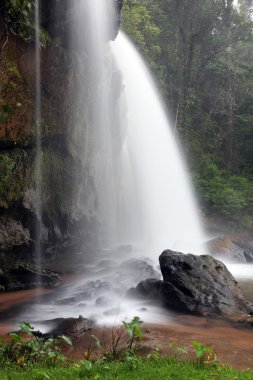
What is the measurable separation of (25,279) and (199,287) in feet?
18.4

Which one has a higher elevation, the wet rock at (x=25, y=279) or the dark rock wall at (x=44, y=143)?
the dark rock wall at (x=44, y=143)

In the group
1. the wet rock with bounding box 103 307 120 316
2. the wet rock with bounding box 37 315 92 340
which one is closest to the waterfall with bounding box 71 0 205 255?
the wet rock with bounding box 103 307 120 316

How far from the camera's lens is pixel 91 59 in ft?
66.3

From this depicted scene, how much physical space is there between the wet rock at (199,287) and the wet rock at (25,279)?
13.3 ft

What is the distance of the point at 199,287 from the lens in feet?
36.0

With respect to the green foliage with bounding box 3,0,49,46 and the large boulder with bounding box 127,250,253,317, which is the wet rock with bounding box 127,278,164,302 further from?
the green foliage with bounding box 3,0,49,46

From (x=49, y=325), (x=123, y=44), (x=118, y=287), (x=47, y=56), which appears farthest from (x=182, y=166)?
(x=49, y=325)

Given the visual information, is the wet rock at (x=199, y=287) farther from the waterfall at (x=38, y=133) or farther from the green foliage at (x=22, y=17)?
the green foliage at (x=22, y=17)

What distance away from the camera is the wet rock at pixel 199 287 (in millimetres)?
10367

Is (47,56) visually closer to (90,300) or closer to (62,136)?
(62,136)

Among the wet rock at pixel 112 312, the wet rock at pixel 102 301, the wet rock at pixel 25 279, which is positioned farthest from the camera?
the wet rock at pixel 25 279

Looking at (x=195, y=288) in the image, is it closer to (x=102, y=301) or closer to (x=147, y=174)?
(x=102, y=301)

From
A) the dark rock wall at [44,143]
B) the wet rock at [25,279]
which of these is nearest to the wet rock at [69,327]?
the wet rock at [25,279]

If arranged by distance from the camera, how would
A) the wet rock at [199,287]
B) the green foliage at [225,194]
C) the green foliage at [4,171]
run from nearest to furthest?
the wet rock at [199,287] < the green foliage at [4,171] < the green foliage at [225,194]
